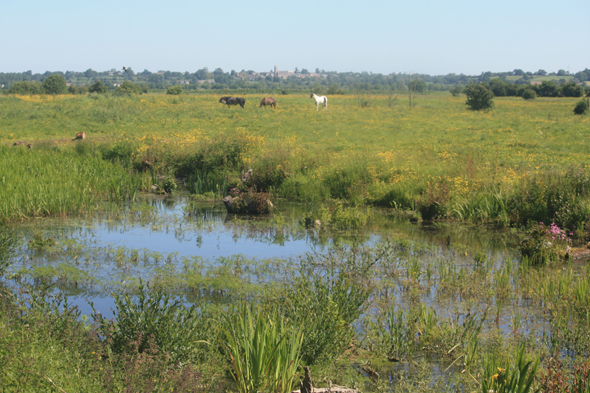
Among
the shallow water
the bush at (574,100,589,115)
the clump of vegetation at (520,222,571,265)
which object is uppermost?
the bush at (574,100,589,115)

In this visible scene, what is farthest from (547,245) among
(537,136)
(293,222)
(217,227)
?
(537,136)

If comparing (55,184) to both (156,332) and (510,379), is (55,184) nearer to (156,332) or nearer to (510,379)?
(156,332)

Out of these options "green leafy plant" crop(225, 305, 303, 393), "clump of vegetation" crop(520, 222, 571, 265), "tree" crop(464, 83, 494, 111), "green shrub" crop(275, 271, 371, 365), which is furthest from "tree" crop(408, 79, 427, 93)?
"green leafy plant" crop(225, 305, 303, 393)

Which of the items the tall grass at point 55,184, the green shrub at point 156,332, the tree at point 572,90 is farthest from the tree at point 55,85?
the tree at point 572,90

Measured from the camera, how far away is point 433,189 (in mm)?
14719

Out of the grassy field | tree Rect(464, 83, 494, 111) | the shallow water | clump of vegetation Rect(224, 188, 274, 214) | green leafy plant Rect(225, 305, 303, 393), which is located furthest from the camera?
tree Rect(464, 83, 494, 111)

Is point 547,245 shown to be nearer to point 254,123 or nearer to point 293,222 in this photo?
point 293,222

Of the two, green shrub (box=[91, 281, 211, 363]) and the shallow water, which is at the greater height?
green shrub (box=[91, 281, 211, 363])

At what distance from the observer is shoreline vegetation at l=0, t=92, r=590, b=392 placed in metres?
4.72

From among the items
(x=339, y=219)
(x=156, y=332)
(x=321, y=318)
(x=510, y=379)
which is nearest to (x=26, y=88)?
(x=339, y=219)

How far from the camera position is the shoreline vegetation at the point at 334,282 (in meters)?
4.72

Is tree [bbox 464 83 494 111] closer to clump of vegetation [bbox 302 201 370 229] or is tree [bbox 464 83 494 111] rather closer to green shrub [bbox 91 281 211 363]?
clump of vegetation [bbox 302 201 370 229]

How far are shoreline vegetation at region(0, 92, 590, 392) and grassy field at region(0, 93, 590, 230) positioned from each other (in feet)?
0.27

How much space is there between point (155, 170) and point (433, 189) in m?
10.8
